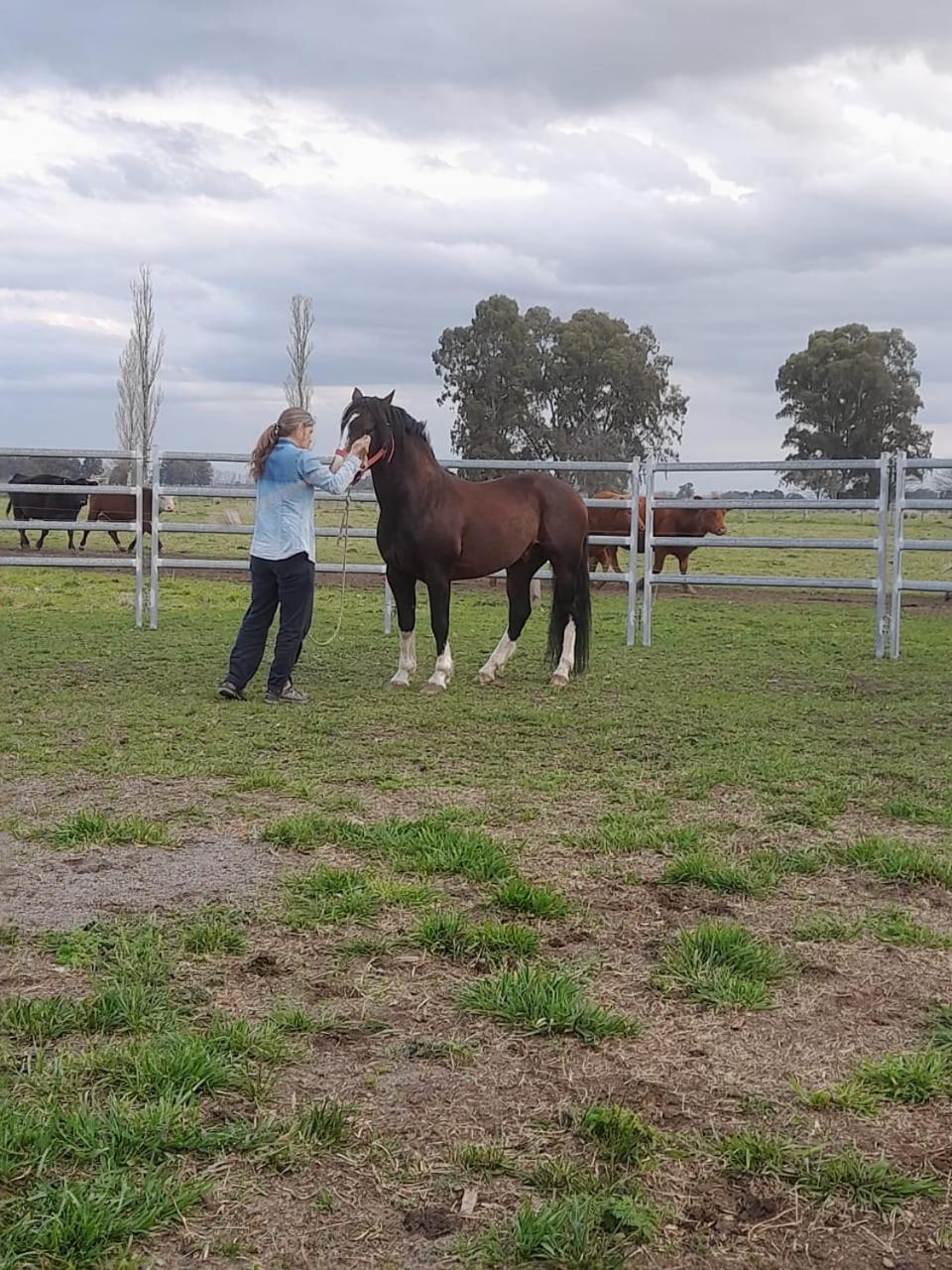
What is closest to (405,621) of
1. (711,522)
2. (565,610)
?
(565,610)

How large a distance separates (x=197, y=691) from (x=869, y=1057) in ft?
18.4

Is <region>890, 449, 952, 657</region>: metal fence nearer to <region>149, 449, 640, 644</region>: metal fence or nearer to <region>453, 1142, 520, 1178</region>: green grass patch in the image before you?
<region>149, 449, 640, 644</region>: metal fence

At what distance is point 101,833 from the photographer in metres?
4.30

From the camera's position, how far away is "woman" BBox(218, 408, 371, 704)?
24.0ft

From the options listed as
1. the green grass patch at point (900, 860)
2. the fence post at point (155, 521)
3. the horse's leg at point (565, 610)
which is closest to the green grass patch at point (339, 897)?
the green grass patch at point (900, 860)

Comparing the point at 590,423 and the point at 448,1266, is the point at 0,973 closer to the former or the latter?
the point at 448,1266

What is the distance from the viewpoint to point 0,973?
3037 mm

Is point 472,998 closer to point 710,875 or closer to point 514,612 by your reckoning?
point 710,875

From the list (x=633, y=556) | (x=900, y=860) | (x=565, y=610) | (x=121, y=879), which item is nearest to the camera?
(x=121, y=879)

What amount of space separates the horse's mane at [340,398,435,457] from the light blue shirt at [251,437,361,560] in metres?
0.38

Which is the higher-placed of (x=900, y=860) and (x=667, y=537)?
(x=667, y=537)

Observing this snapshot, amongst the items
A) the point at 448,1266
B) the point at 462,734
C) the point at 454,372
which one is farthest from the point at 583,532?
the point at 454,372

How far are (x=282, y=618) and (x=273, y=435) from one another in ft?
3.82

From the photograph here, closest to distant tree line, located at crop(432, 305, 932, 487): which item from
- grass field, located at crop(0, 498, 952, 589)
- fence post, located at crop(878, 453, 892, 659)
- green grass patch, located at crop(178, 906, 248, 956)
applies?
grass field, located at crop(0, 498, 952, 589)
